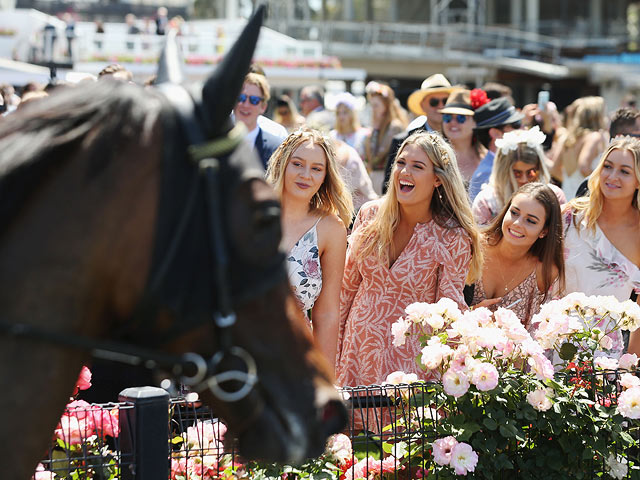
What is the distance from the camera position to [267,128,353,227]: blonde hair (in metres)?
4.68

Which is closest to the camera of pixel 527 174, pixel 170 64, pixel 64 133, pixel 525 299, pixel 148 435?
pixel 64 133

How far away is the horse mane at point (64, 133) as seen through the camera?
1689 mm

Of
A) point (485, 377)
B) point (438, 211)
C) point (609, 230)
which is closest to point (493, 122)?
point (609, 230)

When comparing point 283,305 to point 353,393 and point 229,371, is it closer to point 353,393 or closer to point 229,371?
point 229,371

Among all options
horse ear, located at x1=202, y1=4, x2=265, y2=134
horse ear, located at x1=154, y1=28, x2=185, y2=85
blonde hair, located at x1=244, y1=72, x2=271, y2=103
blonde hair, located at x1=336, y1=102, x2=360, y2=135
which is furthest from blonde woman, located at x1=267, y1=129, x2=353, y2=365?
blonde hair, located at x1=336, y1=102, x2=360, y2=135

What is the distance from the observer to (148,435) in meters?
3.00

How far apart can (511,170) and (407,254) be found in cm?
177

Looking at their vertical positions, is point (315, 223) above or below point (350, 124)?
below

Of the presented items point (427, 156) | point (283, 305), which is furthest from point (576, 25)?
point (283, 305)

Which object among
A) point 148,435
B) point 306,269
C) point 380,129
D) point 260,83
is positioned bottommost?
point 148,435

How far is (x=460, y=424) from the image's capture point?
11.5 ft

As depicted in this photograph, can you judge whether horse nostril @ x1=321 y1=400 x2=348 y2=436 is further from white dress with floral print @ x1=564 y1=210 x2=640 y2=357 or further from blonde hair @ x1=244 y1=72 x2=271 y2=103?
blonde hair @ x1=244 y1=72 x2=271 y2=103

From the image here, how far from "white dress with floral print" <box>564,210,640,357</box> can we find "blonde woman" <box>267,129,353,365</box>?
153cm

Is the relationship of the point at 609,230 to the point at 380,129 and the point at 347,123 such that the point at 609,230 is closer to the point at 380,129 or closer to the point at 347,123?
the point at 380,129
